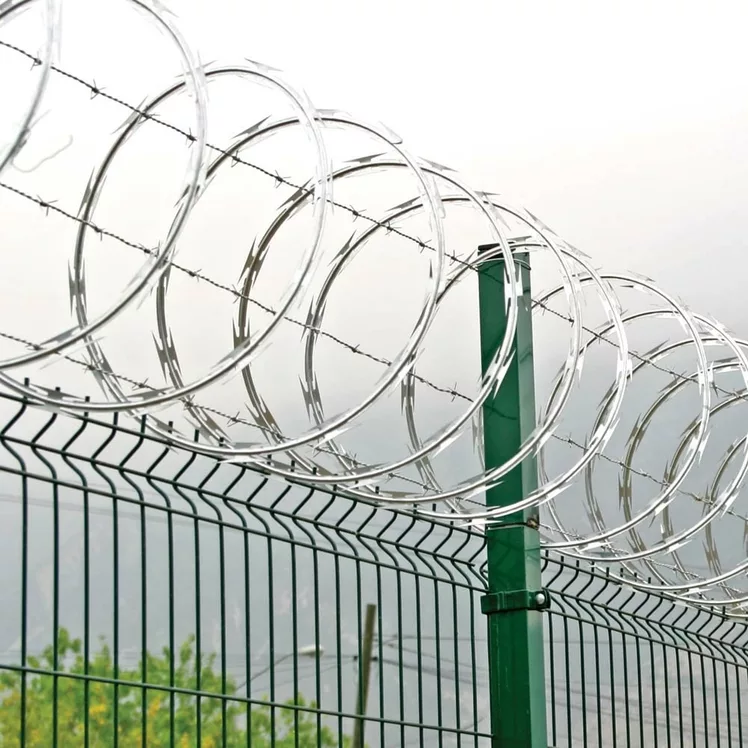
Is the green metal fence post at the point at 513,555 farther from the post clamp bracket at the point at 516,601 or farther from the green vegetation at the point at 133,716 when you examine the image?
the green vegetation at the point at 133,716

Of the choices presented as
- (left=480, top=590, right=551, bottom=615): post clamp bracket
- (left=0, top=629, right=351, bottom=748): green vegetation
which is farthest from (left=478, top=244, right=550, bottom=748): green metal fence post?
(left=0, top=629, right=351, bottom=748): green vegetation

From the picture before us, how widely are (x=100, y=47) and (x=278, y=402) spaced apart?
9.27m

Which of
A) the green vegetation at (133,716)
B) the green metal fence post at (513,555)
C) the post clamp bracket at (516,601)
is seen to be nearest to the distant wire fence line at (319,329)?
the green metal fence post at (513,555)

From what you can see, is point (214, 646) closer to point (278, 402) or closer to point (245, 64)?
point (278, 402)

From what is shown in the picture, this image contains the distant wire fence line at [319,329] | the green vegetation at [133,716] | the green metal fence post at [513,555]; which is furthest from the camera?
the green vegetation at [133,716]

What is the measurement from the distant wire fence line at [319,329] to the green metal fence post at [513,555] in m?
0.07

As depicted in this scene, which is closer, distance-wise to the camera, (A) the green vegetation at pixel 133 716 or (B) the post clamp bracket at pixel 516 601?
(B) the post clamp bracket at pixel 516 601

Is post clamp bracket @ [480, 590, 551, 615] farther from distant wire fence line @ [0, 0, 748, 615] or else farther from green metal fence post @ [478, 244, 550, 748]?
distant wire fence line @ [0, 0, 748, 615]

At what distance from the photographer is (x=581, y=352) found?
464cm

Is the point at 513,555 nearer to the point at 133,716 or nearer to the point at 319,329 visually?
the point at 319,329

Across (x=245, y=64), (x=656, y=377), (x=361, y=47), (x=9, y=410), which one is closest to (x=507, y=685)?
(x=245, y=64)

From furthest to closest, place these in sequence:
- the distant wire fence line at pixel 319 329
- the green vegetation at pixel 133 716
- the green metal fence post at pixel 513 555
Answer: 1. the green vegetation at pixel 133 716
2. the green metal fence post at pixel 513 555
3. the distant wire fence line at pixel 319 329

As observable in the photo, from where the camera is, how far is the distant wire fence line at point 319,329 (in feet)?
10.0

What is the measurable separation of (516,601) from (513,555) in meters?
0.16
